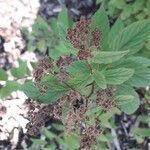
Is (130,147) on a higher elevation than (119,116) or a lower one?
lower

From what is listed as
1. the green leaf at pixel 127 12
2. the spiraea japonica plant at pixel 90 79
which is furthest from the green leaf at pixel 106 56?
the green leaf at pixel 127 12

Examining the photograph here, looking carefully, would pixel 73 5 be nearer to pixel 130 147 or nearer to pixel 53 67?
pixel 130 147

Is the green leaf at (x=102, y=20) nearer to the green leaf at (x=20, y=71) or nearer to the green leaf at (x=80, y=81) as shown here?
the green leaf at (x=80, y=81)

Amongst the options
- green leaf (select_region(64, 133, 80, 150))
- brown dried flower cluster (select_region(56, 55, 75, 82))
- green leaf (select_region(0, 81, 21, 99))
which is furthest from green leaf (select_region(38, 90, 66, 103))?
green leaf (select_region(64, 133, 80, 150))

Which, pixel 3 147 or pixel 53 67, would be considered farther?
pixel 3 147

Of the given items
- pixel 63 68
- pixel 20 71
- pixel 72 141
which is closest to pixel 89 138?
pixel 63 68

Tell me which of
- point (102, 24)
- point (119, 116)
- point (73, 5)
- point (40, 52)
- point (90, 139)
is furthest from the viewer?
point (73, 5)

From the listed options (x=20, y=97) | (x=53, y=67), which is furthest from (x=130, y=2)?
(x=53, y=67)

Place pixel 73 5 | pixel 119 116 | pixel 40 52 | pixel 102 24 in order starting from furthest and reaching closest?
pixel 73 5
pixel 40 52
pixel 119 116
pixel 102 24
